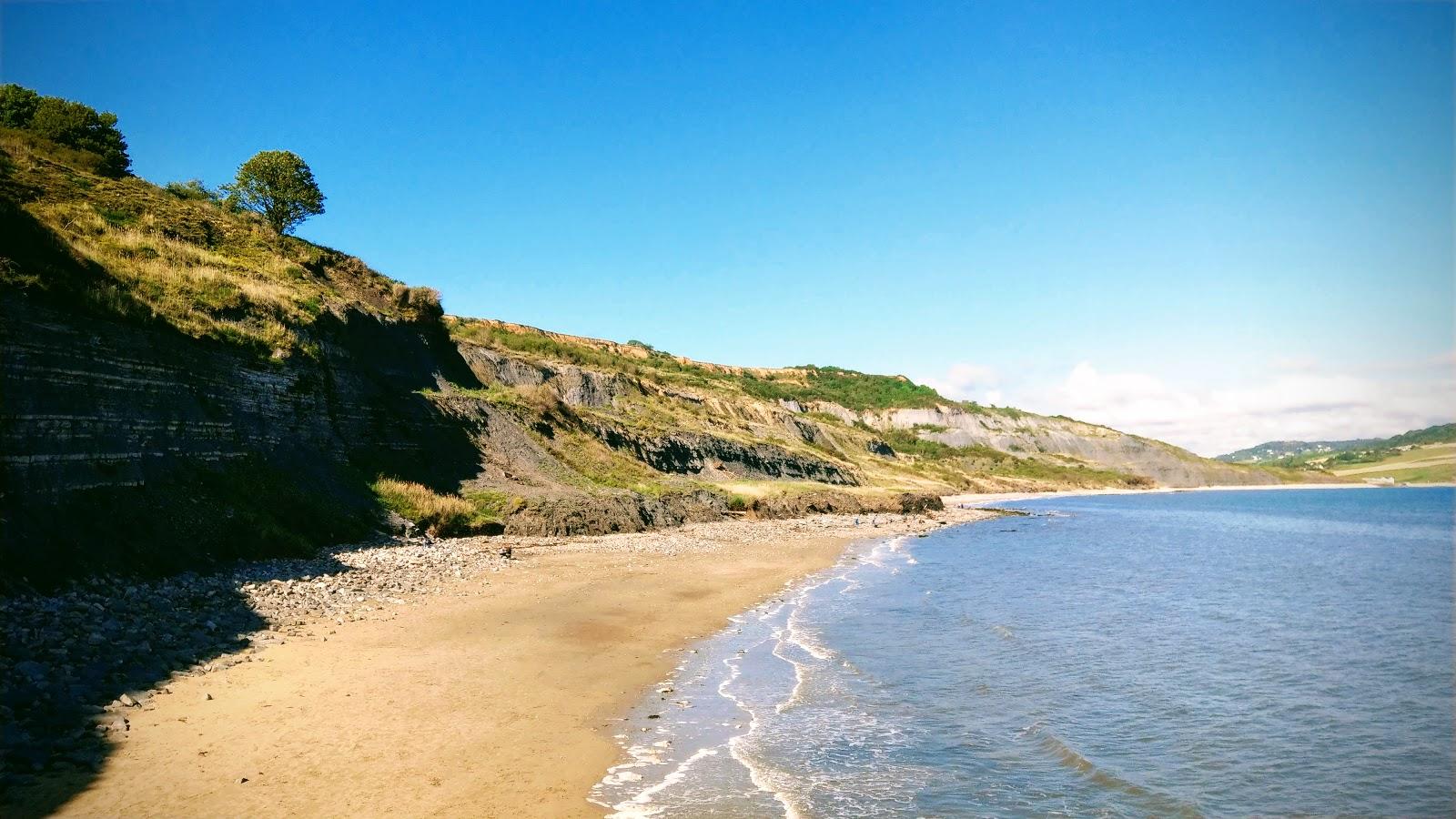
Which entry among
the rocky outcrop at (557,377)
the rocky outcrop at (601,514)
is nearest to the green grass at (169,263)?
the rocky outcrop at (601,514)

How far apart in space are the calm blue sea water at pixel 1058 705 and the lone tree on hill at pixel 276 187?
1931 inches

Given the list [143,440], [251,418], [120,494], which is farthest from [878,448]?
[120,494]

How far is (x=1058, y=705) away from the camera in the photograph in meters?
12.4

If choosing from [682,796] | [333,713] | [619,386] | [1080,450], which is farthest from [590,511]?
[1080,450]

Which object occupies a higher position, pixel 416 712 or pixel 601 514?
pixel 601 514

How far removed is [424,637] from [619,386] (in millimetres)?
63838

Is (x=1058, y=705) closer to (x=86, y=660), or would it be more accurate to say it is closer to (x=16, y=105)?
(x=86, y=660)

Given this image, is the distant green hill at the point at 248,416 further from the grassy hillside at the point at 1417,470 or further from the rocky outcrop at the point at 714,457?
the grassy hillside at the point at 1417,470

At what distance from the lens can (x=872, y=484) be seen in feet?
286

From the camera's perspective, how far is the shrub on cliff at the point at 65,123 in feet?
129

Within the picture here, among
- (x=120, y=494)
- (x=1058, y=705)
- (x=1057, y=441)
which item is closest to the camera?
(x=1058, y=705)

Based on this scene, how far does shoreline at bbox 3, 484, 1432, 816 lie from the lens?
24.9ft

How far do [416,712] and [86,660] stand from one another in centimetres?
467

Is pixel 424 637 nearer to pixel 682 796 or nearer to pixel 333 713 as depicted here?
pixel 333 713
